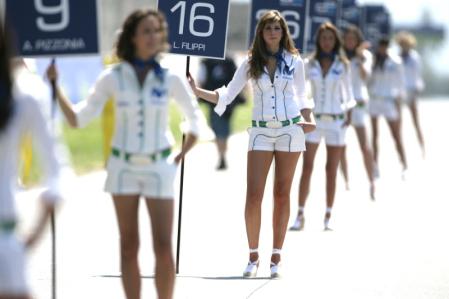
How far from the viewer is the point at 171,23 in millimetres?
11492

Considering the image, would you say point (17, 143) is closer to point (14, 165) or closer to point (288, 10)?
point (14, 165)

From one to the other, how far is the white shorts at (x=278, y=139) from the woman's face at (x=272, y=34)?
651 mm

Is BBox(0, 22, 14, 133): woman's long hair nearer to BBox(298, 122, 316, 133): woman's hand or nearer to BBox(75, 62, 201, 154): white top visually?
BBox(75, 62, 201, 154): white top

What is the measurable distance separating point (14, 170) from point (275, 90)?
538 centimetres

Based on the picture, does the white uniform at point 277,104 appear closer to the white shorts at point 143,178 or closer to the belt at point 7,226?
the white shorts at point 143,178

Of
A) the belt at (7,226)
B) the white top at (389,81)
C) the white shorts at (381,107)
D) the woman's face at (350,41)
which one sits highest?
the woman's face at (350,41)

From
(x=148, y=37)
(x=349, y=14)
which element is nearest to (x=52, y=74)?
(x=148, y=37)

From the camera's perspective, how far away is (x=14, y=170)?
5.80 metres

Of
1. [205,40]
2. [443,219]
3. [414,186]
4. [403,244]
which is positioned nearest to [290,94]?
[205,40]

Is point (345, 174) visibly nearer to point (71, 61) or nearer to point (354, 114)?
point (354, 114)

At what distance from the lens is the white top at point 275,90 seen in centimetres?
1095

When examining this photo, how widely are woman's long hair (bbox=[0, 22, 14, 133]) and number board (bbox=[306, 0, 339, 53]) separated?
12562 millimetres

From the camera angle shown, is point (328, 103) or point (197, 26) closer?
point (197, 26)

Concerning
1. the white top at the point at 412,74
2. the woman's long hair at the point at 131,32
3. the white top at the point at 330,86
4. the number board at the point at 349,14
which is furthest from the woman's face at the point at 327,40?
the white top at the point at 412,74
